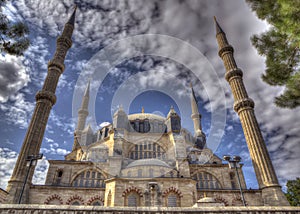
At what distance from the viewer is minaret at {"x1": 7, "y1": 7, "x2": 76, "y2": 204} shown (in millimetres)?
16516

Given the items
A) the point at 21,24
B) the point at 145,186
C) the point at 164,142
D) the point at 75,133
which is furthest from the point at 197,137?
the point at 21,24

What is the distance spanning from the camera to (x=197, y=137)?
30.7 m

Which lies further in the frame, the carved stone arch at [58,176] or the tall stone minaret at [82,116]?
the tall stone minaret at [82,116]

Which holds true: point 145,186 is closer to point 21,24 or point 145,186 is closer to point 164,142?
point 164,142

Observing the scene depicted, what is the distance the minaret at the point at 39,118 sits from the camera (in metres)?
16.5

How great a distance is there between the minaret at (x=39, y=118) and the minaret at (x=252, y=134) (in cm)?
2071

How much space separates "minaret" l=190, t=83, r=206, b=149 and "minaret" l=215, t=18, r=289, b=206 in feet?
27.3

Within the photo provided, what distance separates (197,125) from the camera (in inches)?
1326

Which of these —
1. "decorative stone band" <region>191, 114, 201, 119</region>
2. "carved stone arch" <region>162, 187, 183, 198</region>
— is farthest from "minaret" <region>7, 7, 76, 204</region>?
"decorative stone band" <region>191, 114, 201, 119</region>

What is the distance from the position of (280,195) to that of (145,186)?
11.7m

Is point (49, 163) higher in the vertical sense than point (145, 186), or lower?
higher

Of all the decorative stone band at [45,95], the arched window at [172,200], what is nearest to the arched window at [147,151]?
the arched window at [172,200]

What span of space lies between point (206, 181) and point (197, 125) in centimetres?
1286

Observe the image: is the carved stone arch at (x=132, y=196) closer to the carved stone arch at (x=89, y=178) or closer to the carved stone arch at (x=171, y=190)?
the carved stone arch at (x=171, y=190)
